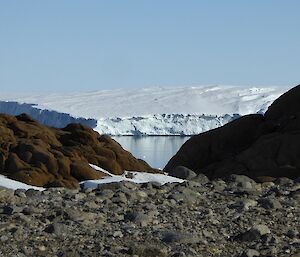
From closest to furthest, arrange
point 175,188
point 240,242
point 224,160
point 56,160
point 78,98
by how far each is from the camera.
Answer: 1. point 240,242
2. point 175,188
3. point 56,160
4. point 224,160
5. point 78,98

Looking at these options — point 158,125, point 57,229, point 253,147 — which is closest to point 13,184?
point 57,229

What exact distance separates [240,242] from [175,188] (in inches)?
102

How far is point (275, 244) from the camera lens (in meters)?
5.54

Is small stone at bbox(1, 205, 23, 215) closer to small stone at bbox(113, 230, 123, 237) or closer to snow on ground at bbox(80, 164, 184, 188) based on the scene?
small stone at bbox(113, 230, 123, 237)

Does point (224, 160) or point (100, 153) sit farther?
point (224, 160)

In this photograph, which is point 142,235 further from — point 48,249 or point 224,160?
point 224,160

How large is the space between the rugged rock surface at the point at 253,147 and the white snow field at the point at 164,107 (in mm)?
39152

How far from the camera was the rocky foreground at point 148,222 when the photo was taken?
5.32 metres

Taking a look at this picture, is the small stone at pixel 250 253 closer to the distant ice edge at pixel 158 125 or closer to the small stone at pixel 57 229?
the small stone at pixel 57 229

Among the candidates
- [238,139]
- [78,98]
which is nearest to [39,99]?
[78,98]

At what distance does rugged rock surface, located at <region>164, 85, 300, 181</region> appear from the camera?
52.0ft

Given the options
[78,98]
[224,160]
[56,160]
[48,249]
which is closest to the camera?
[48,249]

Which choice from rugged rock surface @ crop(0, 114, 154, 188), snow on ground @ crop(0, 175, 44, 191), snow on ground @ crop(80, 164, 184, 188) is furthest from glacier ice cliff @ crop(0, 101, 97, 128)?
snow on ground @ crop(0, 175, 44, 191)

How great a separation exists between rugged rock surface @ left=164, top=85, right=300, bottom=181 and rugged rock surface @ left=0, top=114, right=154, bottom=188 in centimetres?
466
